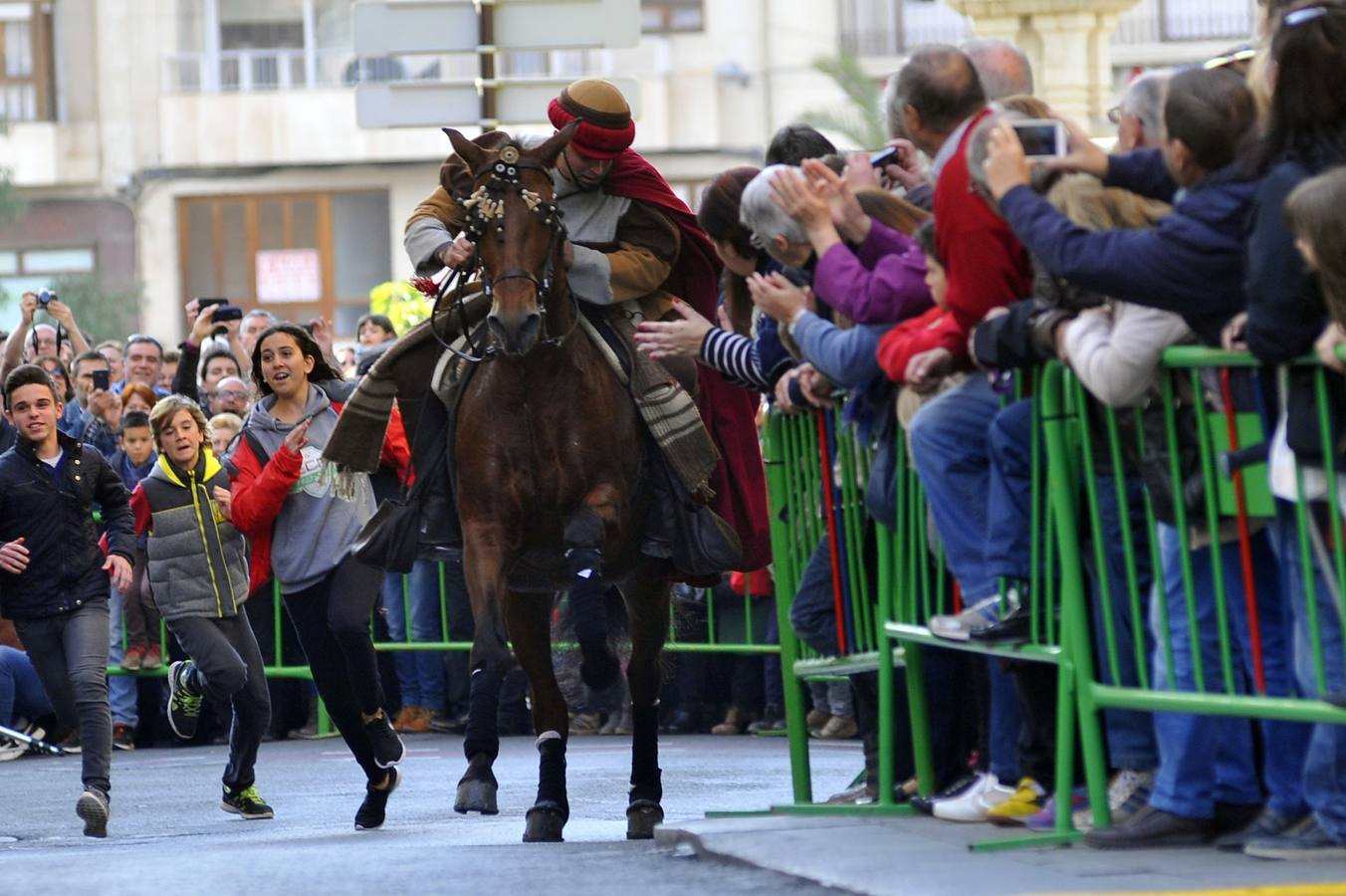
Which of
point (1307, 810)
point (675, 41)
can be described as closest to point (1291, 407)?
point (1307, 810)

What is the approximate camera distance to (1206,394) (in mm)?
6051

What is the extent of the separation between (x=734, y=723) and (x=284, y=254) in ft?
90.4

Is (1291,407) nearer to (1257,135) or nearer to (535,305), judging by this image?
(1257,135)

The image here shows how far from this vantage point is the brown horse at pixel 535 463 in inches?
371

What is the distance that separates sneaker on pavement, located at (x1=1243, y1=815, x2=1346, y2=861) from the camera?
19.9ft

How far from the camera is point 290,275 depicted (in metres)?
41.9

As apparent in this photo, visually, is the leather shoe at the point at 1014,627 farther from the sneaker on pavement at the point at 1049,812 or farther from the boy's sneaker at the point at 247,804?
the boy's sneaker at the point at 247,804

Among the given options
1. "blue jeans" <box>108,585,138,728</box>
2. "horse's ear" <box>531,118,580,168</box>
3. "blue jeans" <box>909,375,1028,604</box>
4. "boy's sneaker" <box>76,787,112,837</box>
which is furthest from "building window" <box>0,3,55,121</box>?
"blue jeans" <box>909,375,1028,604</box>

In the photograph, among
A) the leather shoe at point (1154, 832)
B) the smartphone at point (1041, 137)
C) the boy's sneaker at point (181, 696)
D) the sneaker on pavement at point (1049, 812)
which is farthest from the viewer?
the boy's sneaker at point (181, 696)

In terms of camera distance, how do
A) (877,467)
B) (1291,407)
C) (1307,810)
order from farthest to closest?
(877,467), (1307,810), (1291,407)

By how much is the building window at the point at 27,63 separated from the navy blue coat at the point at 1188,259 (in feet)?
125

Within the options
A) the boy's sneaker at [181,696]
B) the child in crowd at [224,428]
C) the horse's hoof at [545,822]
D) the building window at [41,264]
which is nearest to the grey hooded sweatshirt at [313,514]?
the boy's sneaker at [181,696]

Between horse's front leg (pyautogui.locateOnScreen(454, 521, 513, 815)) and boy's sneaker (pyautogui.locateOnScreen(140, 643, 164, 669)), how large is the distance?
630 cm

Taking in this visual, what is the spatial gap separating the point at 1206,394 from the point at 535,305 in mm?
3684
